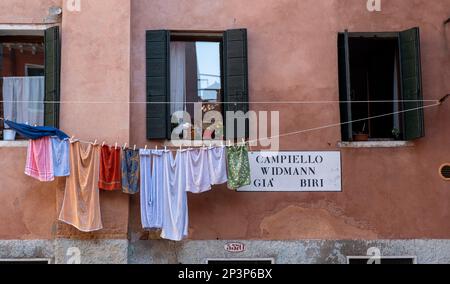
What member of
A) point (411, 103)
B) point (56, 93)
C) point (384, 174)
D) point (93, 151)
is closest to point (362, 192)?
point (384, 174)

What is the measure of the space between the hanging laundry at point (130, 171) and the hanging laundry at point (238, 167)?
136cm

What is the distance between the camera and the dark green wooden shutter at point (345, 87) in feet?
36.8

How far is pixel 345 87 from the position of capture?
1133 centimetres

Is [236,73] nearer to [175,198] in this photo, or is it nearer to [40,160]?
[175,198]

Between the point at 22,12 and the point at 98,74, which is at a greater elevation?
the point at 22,12

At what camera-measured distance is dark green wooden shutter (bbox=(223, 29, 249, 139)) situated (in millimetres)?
11211

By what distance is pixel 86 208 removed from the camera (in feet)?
34.2

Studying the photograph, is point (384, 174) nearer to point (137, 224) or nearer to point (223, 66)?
point (223, 66)

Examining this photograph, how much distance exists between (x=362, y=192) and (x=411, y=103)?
156 cm

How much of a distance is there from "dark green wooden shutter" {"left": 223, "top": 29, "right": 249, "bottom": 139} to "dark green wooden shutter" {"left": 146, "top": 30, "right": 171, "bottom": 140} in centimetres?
93

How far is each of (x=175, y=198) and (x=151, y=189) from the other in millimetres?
374

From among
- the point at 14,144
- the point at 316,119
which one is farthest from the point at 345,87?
the point at 14,144

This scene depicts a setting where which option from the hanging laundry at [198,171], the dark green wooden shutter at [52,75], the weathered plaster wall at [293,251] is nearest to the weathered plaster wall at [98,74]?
the dark green wooden shutter at [52,75]

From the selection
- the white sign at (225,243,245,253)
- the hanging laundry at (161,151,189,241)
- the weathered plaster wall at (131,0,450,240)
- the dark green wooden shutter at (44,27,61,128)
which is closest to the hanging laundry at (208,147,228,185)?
the hanging laundry at (161,151,189,241)
